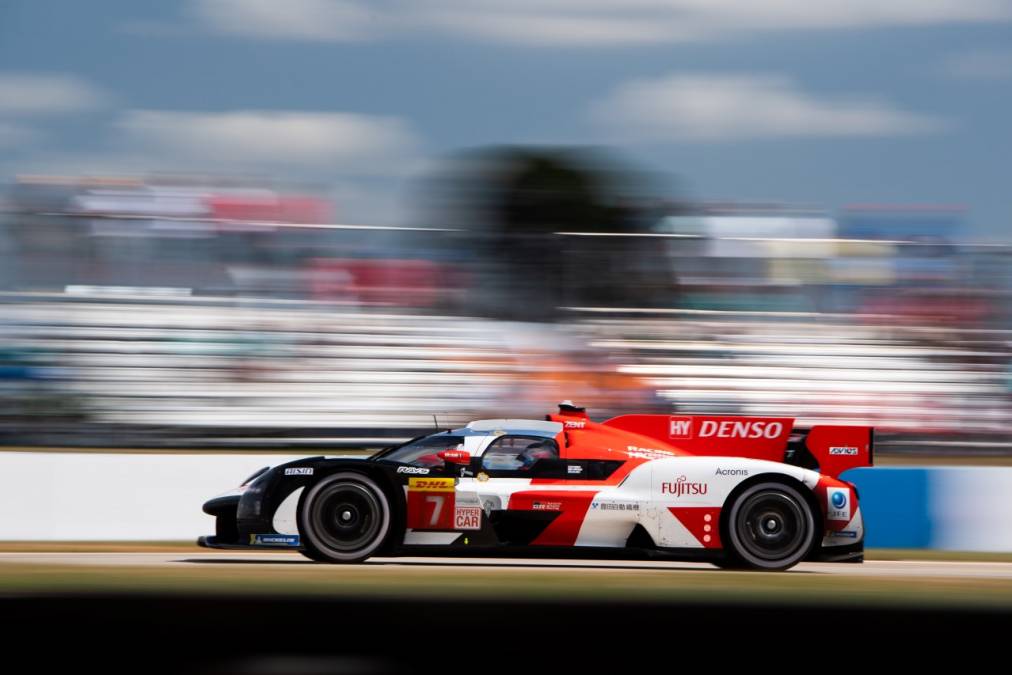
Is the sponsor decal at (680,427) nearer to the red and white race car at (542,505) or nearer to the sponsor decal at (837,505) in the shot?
the red and white race car at (542,505)

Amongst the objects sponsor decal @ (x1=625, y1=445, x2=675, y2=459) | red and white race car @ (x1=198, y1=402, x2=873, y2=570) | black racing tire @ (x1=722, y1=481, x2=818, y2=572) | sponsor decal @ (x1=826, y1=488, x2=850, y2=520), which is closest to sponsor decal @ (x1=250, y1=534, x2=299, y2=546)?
red and white race car @ (x1=198, y1=402, x2=873, y2=570)

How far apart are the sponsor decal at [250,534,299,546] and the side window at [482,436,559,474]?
1.24 m

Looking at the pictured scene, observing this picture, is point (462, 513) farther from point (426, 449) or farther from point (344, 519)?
point (344, 519)

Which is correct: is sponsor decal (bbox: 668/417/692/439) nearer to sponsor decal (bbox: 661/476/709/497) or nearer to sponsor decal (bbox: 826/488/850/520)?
sponsor decal (bbox: 661/476/709/497)

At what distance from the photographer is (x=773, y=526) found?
837cm

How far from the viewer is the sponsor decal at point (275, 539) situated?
823 centimetres

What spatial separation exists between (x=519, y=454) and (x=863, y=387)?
8042 mm

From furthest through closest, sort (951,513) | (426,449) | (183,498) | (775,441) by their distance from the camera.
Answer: (183,498)
(951,513)
(775,441)
(426,449)

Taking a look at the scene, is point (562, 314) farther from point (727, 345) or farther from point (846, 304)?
point (846, 304)

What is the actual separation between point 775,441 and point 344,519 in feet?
9.10

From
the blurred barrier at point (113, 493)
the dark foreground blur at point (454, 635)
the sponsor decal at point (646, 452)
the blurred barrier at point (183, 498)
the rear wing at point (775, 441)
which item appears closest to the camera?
the dark foreground blur at point (454, 635)

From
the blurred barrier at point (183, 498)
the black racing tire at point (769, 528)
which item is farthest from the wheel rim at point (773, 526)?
the blurred barrier at point (183, 498)

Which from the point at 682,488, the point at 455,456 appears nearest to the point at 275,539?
the point at 455,456

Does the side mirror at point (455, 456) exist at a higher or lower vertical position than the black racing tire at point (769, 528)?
higher
